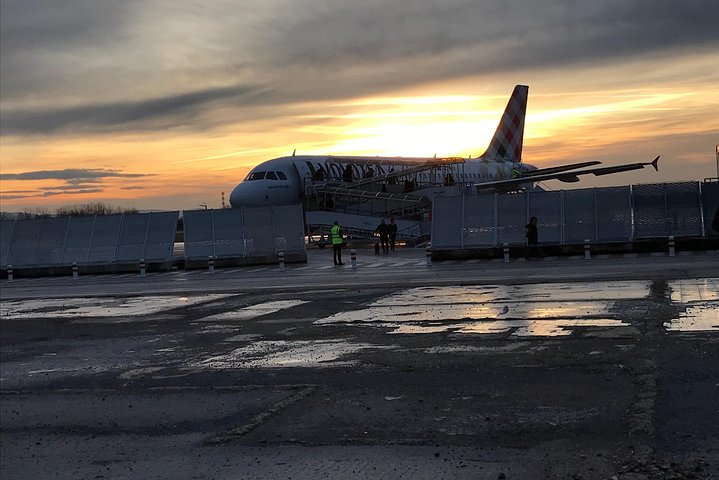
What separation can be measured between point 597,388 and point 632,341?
2.46 metres

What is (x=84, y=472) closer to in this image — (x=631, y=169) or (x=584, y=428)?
(x=584, y=428)

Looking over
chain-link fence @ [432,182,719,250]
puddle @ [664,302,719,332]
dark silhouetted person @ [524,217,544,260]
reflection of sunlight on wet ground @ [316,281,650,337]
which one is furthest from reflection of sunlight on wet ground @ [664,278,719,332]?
chain-link fence @ [432,182,719,250]

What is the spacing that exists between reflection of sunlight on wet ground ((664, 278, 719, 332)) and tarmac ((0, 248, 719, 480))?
0.04 meters

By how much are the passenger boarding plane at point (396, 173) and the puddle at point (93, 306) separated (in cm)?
1950

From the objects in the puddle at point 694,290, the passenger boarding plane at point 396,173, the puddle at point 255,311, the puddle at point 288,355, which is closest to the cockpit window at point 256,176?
the passenger boarding plane at point 396,173

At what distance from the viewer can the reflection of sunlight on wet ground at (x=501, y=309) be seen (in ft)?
38.9

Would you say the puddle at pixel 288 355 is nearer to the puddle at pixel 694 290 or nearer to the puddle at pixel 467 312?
the puddle at pixel 467 312

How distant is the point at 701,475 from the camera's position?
210 inches

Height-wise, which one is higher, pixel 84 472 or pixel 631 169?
pixel 631 169

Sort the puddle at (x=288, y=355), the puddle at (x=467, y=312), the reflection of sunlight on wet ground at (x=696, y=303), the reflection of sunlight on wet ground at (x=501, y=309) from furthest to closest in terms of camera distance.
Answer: the puddle at (x=467, y=312)
the reflection of sunlight on wet ground at (x=501, y=309)
the reflection of sunlight on wet ground at (x=696, y=303)
the puddle at (x=288, y=355)

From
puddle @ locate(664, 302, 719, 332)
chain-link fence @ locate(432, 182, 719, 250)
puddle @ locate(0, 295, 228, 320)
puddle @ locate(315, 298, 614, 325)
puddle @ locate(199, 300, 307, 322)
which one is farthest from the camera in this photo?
chain-link fence @ locate(432, 182, 719, 250)

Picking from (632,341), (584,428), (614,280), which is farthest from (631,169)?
(584,428)

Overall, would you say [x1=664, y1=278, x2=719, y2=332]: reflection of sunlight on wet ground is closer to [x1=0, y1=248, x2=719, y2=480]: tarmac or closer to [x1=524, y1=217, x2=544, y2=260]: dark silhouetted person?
[x1=0, y1=248, x2=719, y2=480]: tarmac

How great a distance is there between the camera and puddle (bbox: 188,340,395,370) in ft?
33.2
